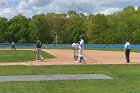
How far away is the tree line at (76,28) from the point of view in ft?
387

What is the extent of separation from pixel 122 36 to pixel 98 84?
106 m

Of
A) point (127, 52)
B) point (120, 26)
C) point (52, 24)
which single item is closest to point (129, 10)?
point (120, 26)

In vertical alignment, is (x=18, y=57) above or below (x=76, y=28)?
below

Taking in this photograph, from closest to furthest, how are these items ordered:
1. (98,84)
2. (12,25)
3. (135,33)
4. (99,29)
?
1. (98,84)
2. (135,33)
3. (99,29)
4. (12,25)

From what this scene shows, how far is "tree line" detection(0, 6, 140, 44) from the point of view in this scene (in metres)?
118

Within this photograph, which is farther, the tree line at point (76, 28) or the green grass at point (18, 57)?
the tree line at point (76, 28)

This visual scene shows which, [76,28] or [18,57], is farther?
[76,28]

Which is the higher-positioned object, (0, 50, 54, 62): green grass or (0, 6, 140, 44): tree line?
(0, 6, 140, 44): tree line

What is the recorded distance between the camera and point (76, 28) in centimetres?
12381

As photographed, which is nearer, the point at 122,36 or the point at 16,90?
the point at 16,90

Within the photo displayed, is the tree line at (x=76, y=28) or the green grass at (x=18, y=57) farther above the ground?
the tree line at (x=76, y=28)

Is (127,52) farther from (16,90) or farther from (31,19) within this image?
(31,19)

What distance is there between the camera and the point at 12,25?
130625 millimetres

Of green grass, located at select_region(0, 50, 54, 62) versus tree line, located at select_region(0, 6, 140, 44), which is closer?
green grass, located at select_region(0, 50, 54, 62)
